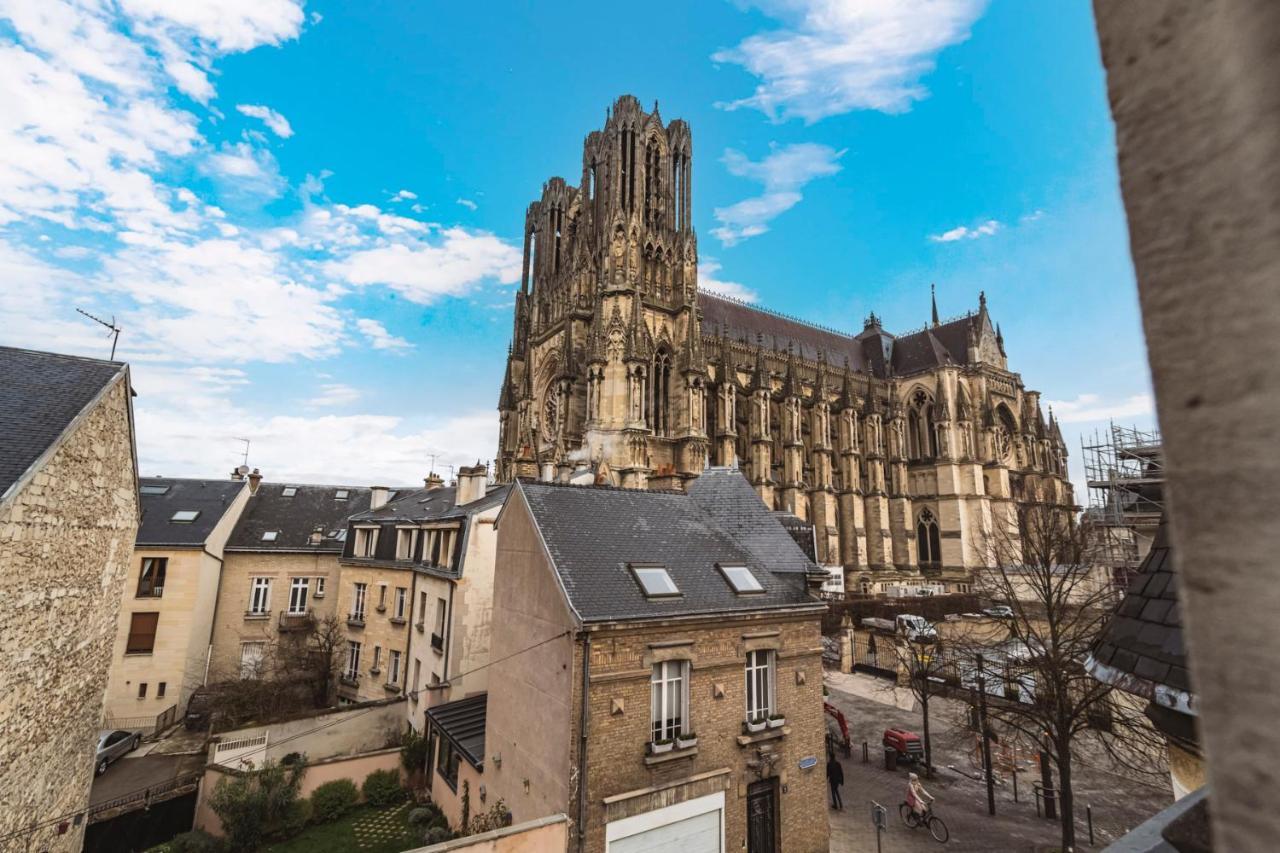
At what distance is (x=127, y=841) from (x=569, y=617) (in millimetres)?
12636

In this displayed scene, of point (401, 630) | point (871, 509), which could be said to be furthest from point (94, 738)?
point (871, 509)

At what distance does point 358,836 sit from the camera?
12.0 metres

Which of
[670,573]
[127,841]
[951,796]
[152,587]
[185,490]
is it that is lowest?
[127,841]

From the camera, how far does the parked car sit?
51.1ft

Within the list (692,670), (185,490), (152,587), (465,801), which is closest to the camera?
(692,670)

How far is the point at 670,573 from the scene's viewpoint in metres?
10.3

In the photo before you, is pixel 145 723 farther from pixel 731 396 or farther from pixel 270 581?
pixel 731 396

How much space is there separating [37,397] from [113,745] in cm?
1336

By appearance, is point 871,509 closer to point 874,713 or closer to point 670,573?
point 874,713

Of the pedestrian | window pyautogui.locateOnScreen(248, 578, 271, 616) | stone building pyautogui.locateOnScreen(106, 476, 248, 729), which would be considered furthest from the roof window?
window pyautogui.locateOnScreen(248, 578, 271, 616)

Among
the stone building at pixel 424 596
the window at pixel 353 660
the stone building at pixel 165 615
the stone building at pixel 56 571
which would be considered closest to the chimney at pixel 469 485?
the stone building at pixel 424 596

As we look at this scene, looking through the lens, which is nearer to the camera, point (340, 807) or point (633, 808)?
point (633, 808)

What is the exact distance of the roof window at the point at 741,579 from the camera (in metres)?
10.4

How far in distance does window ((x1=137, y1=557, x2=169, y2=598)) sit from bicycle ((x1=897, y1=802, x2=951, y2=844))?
2366cm
